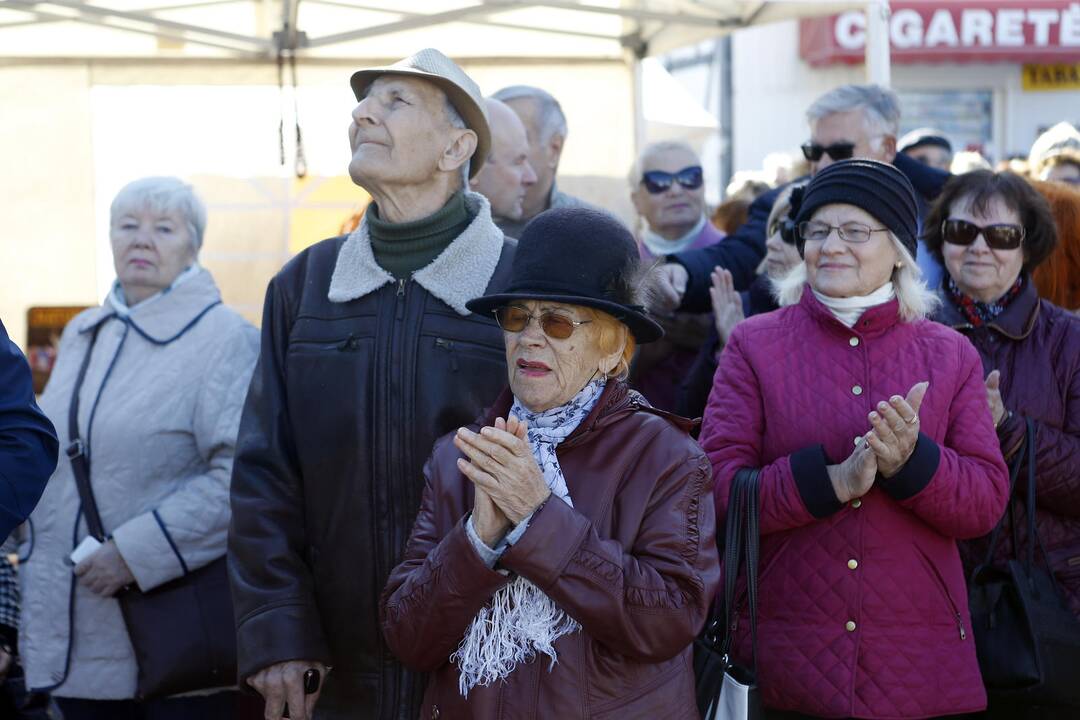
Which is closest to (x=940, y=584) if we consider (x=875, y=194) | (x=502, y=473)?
(x=875, y=194)

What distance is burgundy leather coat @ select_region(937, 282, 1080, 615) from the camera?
3699mm

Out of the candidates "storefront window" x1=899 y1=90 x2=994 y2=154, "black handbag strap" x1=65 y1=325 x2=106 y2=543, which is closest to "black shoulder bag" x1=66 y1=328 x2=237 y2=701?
"black handbag strap" x1=65 y1=325 x2=106 y2=543

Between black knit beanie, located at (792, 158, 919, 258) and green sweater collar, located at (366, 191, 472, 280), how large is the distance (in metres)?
0.99

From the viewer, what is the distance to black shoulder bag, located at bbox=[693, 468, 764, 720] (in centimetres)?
299

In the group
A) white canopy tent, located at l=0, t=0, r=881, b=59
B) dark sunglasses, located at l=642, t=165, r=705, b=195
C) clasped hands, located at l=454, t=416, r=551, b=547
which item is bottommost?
clasped hands, located at l=454, t=416, r=551, b=547

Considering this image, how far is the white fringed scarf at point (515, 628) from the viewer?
2523 millimetres

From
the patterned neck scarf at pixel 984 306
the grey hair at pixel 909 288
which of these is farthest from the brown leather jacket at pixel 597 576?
the patterned neck scarf at pixel 984 306

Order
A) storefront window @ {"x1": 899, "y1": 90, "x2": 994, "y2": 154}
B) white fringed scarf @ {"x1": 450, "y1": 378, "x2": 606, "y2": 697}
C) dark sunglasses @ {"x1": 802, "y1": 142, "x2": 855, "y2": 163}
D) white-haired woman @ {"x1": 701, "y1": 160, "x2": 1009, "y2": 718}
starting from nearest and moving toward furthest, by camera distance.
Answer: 1. white fringed scarf @ {"x1": 450, "y1": 378, "x2": 606, "y2": 697}
2. white-haired woman @ {"x1": 701, "y1": 160, "x2": 1009, "y2": 718}
3. dark sunglasses @ {"x1": 802, "y1": 142, "x2": 855, "y2": 163}
4. storefront window @ {"x1": 899, "y1": 90, "x2": 994, "y2": 154}

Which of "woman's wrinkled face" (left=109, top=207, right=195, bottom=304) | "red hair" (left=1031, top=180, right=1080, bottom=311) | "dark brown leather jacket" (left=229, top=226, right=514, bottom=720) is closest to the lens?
"dark brown leather jacket" (left=229, top=226, right=514, bottom=720)

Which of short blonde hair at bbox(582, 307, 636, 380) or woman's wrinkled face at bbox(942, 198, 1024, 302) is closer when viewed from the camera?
short blonde hair at bbox(582, 307, 636, 380)

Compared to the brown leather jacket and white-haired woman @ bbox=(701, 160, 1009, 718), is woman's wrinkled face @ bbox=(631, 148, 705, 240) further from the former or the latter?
the brown leather jacket

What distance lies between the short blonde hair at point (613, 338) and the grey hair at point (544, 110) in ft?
7.71

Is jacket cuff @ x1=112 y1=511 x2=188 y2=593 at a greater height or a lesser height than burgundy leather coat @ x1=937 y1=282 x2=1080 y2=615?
lesser

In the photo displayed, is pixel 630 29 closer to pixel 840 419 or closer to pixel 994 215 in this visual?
pixel 994 215
